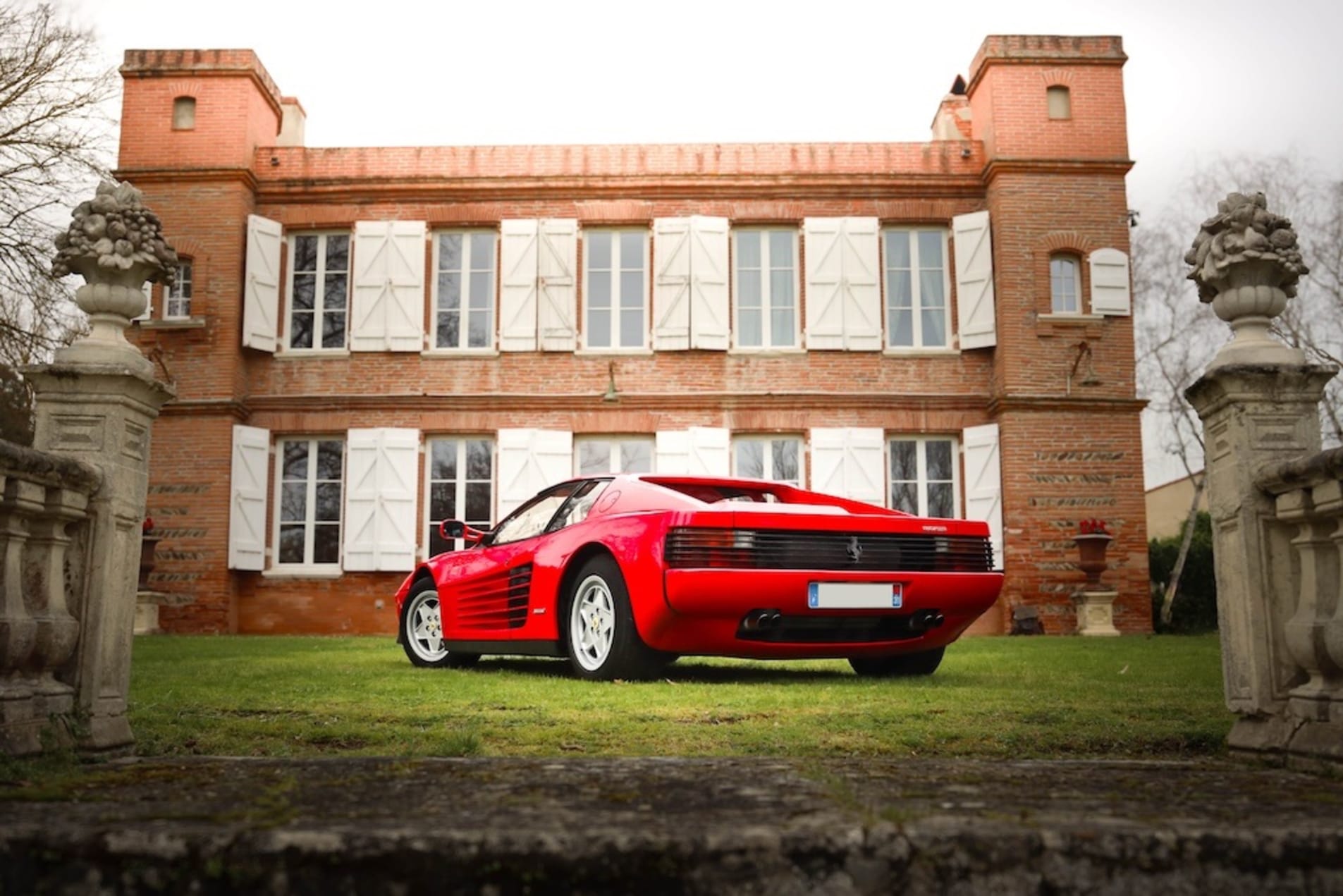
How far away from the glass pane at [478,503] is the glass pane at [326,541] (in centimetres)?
195

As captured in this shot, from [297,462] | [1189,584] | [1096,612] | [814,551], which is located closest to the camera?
[814,551]

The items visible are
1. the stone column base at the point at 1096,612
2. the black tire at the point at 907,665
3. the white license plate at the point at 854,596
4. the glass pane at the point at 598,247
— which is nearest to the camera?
the white license plate at the point at 854,596

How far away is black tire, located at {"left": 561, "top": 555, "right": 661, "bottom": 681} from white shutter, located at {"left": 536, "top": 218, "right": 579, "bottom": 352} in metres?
11.0

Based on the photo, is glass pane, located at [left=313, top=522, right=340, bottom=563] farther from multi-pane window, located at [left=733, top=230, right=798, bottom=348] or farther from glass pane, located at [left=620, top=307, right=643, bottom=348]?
multi-pane window, located at [left=733, top=230, right=798, bottom=348]

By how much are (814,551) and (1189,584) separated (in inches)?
660

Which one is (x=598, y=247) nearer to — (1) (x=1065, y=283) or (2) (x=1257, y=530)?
(1) (x=1065, y=283)

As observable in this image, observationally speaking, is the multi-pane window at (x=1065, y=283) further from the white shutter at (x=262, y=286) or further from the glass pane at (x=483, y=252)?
the white shutter at (x=262, y=286)

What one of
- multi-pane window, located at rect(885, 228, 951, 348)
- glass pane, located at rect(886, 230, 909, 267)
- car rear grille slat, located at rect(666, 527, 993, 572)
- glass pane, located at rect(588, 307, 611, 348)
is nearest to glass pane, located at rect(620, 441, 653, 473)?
glass pane, located at rect(588, 307, 611, 348)

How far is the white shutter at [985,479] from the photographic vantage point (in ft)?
54.9

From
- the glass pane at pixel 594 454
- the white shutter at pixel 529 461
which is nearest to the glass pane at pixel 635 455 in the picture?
the glass pane at pixel 594 454

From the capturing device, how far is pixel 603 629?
22.0 ft

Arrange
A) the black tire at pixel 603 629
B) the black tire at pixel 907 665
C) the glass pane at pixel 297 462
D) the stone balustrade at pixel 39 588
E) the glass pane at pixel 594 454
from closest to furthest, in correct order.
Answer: the stone balustrade at pixel 39 588 < the black tire at pixel 603 629 < the black tire at pixel 907 665 < the glass pane at pixel 594 454 < the glass pane at pixel 297 462

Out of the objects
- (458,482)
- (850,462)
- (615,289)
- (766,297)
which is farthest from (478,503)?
(850,462)

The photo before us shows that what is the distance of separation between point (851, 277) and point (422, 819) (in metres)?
16.3
